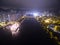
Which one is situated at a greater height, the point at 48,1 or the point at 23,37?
the point at 48,1

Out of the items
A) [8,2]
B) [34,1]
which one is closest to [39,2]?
[34,1]

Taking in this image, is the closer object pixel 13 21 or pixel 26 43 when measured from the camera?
pixel 26 43

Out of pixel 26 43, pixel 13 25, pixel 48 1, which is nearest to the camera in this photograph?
pixel 26 43

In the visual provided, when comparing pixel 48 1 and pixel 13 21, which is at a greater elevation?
pixel 48 1

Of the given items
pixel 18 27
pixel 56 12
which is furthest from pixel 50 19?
pixel 18 27

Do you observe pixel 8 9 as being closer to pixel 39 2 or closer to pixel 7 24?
pixel 7 24

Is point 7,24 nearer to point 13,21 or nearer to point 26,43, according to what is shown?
point 13,21

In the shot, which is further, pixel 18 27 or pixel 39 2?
pixel 39 2

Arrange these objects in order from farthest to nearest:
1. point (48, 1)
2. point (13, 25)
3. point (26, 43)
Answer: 1. point (48, 1)
2. point (13, 25)
3. point (26, 43)

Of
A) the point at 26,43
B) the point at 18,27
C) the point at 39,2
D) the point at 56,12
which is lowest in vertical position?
the point at 26,43
